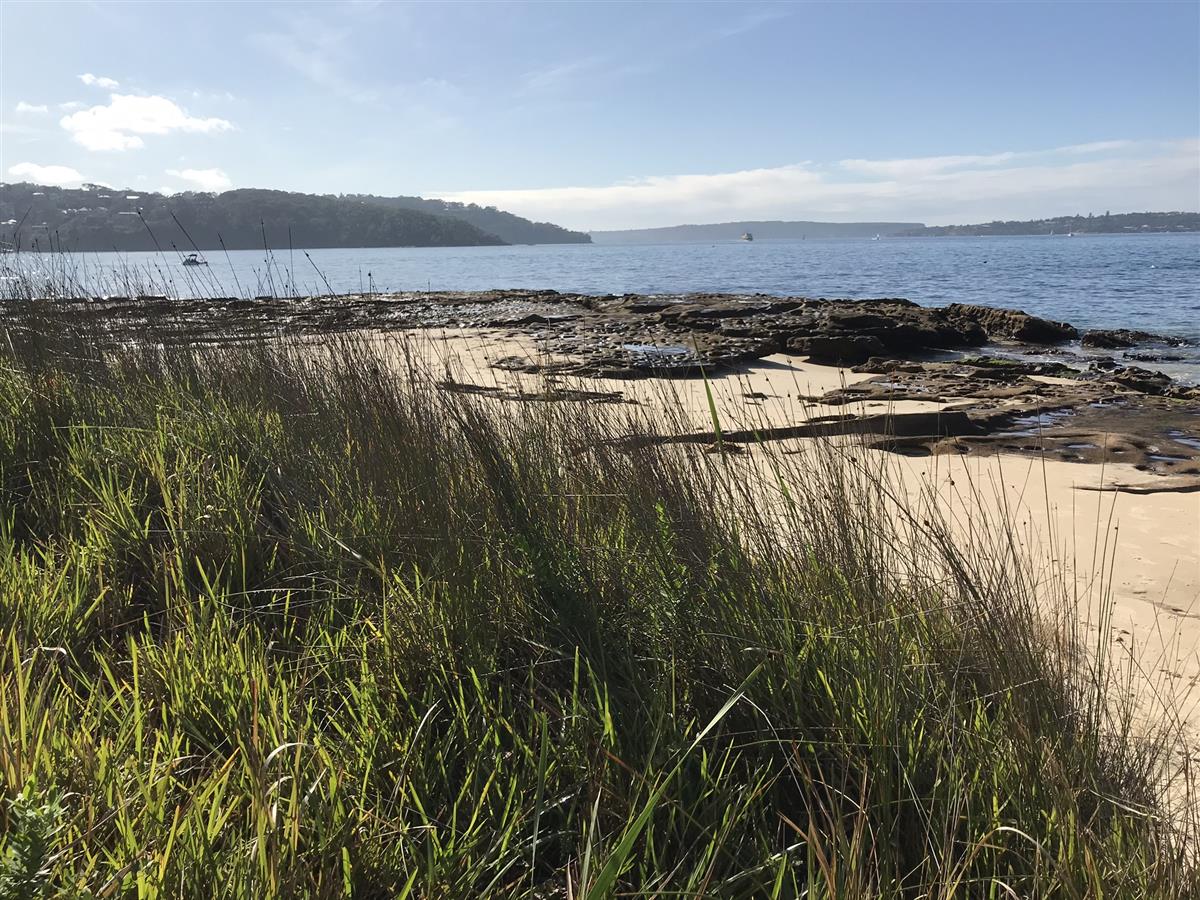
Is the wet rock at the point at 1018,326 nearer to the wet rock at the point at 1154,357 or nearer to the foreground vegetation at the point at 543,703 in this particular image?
the wet rock at the point at 1154,357

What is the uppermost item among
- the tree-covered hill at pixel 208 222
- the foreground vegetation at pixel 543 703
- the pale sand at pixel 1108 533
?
the tree-covered hill at pixel 208 222

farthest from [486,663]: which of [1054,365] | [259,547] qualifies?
[1054,365]

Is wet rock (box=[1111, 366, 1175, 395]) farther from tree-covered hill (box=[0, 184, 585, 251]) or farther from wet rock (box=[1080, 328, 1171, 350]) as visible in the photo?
tree-covered hill (box=[0, 184, 585, 251])

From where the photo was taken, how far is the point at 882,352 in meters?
12.1

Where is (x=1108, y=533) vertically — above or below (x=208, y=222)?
below

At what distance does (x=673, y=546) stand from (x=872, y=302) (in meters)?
17.1

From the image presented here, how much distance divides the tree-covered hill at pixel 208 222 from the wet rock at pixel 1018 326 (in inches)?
514

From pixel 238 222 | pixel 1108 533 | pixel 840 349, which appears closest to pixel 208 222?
pixel 238 222

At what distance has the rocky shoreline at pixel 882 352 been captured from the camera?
6.49 m

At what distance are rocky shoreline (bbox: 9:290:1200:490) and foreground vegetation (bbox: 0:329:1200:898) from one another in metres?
0.76

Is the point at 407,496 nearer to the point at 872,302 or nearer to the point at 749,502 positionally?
the point at 749,502

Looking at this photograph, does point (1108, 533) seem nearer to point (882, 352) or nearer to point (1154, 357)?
point (882, 352)

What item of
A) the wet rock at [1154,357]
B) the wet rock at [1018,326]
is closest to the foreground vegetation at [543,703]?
the wet rock at [1154,357]

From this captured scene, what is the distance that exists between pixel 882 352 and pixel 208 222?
3396 cm
